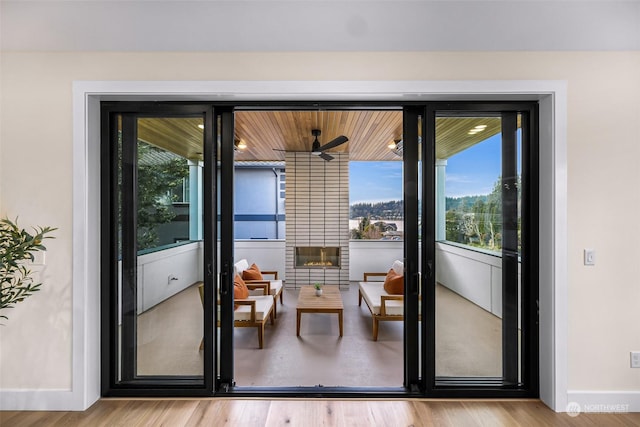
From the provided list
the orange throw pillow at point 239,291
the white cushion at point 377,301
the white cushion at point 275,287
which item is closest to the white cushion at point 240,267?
the white cushion at point 275,287

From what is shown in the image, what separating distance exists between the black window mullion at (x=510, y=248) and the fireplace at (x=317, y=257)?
3.79m

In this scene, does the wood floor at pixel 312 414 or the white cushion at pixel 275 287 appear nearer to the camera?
the wood floor at pixel 312 414

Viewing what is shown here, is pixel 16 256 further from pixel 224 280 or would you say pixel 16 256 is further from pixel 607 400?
pixel 607 400

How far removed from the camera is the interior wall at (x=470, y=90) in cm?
211

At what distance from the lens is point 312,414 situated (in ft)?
6.75

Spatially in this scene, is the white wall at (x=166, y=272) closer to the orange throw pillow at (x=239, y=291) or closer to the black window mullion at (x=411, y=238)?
the orange throw pillow at (x=239, y=291)

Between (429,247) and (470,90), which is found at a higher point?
(470,90)

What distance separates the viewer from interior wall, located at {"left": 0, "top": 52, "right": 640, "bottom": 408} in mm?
2109

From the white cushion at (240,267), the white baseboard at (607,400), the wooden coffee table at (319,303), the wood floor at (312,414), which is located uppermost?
the white cushion at (240,267)

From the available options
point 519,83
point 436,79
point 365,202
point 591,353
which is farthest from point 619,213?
point 365,202

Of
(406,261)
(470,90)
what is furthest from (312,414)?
(470,90)

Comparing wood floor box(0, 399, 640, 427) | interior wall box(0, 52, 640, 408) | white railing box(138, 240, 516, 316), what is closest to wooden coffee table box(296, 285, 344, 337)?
wood floor box(0, 399, 640, 427)

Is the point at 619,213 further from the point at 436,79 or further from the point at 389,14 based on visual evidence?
the point at 389,14

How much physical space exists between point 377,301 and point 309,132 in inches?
94.1
